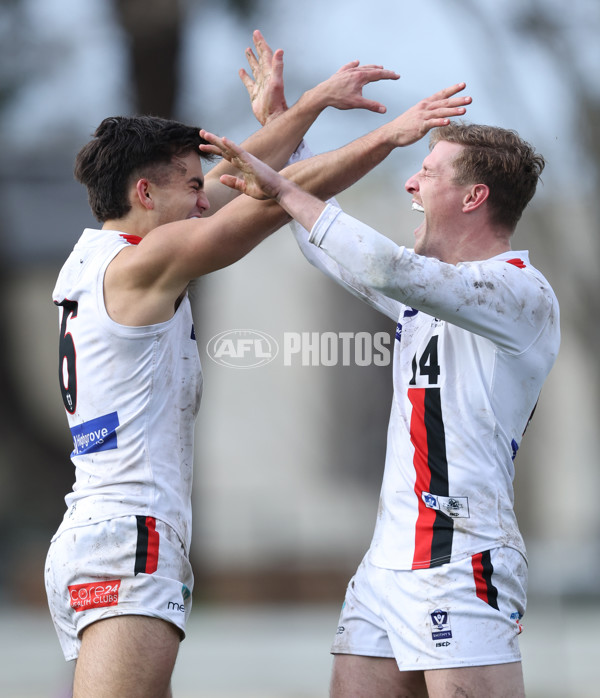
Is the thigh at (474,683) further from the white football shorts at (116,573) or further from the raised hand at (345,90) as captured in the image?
the raised hand at (345,90)

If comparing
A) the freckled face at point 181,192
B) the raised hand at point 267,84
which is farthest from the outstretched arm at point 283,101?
the freckled face at point 181,192

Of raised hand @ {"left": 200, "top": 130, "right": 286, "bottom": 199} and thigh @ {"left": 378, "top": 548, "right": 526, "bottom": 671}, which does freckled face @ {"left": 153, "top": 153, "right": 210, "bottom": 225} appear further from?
thigh @ {"left": 378, "top": 548, "right": 526, "bottom": 671}

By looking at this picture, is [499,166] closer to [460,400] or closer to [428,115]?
[428,115]

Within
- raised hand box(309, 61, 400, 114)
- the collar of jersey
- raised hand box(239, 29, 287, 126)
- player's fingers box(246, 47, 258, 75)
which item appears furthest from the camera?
player's fingers box(246, 47, 258, 75)

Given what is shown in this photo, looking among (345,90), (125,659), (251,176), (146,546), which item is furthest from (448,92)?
(125,659)

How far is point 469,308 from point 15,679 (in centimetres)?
459

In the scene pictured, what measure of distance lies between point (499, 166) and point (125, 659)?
179cm

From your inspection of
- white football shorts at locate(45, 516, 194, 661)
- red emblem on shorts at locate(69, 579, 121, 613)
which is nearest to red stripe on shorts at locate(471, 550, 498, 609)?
Result: white football shorts at locate(45, 516, 194, 661)

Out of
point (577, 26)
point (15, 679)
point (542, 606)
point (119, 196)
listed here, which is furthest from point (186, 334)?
point (577, 26)

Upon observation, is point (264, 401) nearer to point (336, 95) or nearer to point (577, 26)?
point (336, 95)

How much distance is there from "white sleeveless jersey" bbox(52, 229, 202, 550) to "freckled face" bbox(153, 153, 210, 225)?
180 mm

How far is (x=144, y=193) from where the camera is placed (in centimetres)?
297

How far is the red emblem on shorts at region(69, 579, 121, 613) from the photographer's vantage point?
264cm

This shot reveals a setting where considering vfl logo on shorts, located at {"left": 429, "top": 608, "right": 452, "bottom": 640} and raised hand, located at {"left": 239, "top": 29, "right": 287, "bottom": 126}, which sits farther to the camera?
raised hand, located at {"left": 239, "top": 29, "right": 287, "bottom": 126}
